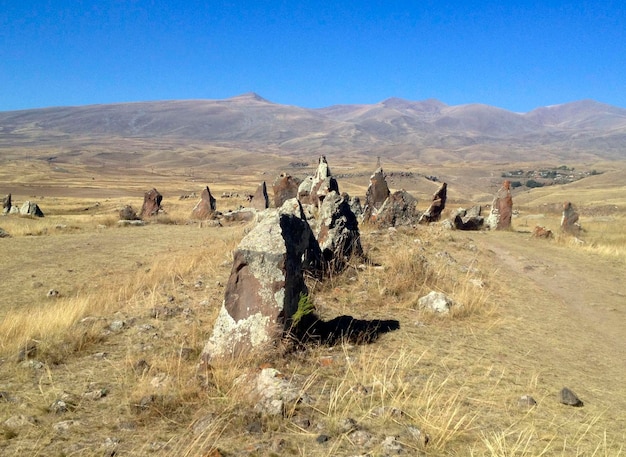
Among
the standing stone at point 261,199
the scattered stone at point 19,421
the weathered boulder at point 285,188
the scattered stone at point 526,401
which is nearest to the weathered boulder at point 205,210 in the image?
the standing stone at point 261,199

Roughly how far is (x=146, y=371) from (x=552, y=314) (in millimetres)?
7196

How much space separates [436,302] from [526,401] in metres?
3.14

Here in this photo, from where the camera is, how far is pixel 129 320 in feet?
22.4

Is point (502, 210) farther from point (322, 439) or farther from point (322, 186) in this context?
point (322, 439)

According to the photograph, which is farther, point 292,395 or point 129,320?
point 129,320

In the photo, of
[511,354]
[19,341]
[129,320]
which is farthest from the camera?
[129,320]

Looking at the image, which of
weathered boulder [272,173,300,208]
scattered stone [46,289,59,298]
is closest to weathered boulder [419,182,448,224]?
weathered boulder [272,173,300,208]

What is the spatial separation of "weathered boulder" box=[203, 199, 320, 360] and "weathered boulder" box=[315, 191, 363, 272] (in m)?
4.41

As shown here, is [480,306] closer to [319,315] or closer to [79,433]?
[319,315]

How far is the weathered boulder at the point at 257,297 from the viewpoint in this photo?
5266 mm

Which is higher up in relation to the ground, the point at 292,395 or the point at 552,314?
the point at 292,395

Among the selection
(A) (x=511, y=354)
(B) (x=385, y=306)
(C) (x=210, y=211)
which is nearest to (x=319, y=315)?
(B) (x=385, y=306)

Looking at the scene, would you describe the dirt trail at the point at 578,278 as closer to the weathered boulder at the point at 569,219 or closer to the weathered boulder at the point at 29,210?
the weathered boulder at the point at 569,219

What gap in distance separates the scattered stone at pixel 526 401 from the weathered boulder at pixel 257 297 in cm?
251
